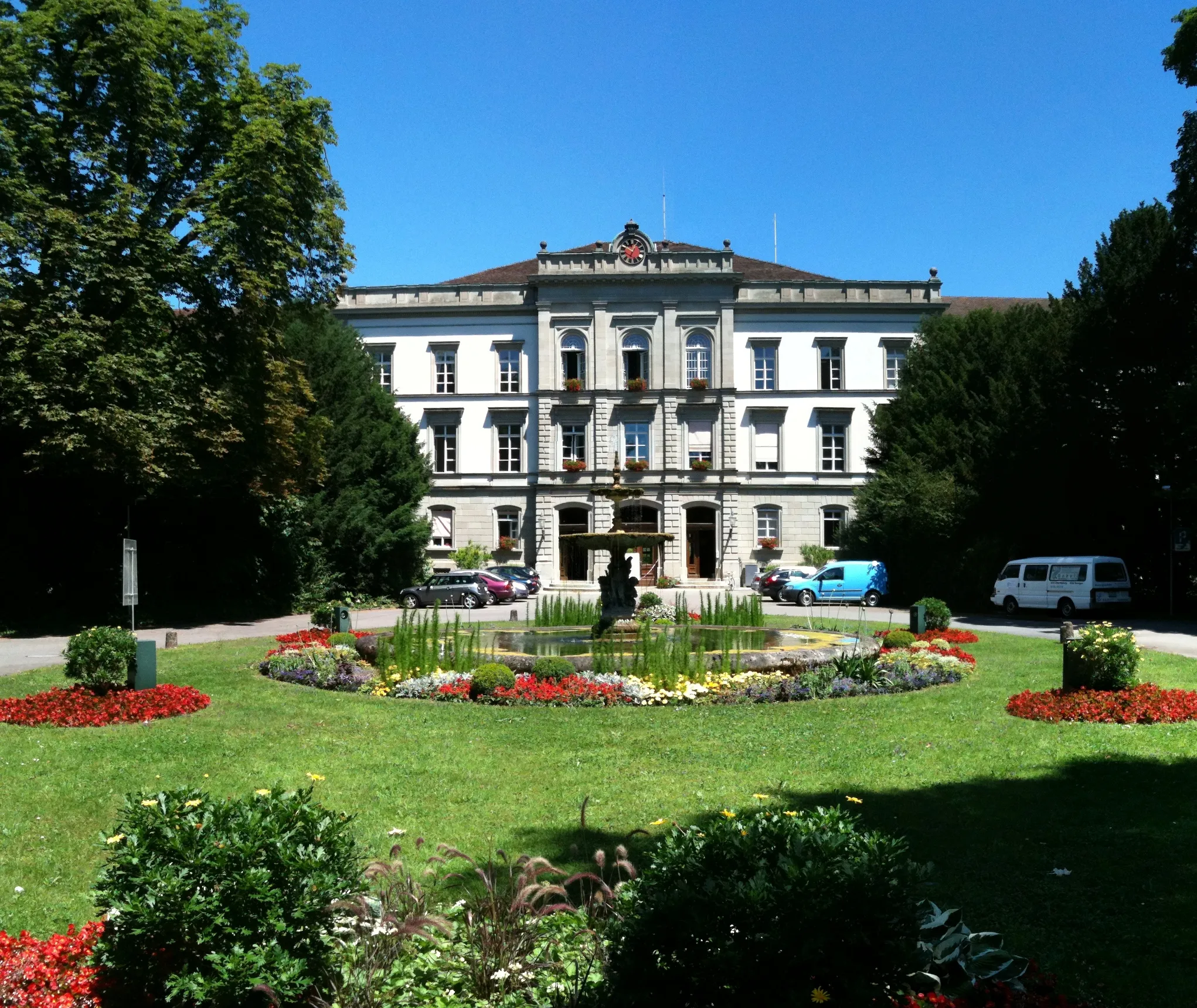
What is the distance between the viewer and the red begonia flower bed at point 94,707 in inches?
425

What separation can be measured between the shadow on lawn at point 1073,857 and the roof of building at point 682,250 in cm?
4379

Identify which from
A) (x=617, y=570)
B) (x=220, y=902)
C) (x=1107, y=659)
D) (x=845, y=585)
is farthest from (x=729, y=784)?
(x=845, y=585)

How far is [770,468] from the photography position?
49.1 meters

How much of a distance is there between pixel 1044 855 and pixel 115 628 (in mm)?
11107

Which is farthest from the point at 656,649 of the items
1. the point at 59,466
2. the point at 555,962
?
the point at 59,466

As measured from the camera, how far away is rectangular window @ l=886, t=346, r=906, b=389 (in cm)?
4909

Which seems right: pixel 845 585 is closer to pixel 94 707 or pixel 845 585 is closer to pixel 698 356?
pixel 698 356

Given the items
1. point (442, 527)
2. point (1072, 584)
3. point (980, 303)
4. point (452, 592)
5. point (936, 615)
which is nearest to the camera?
point (936, 615)

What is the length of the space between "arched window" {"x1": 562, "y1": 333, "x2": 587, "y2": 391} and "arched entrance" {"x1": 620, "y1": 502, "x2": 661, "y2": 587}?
6.79 metres

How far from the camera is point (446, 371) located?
50.7 meters

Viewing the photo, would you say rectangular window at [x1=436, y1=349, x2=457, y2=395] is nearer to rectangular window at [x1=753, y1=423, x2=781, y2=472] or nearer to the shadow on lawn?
rectangular window at [x1=753, y1=423, x2=781, y2=472]

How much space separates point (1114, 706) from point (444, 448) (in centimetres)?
4270

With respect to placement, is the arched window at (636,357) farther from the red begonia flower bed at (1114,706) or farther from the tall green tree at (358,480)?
the red begonia flower bed at (1114,706)

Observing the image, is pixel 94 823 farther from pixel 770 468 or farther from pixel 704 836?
pixel 770 468
